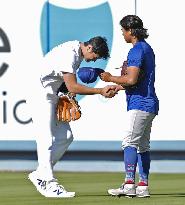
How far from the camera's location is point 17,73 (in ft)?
49.1

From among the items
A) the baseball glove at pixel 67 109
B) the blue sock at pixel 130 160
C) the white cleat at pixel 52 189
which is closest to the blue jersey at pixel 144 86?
the blue sock at pixel 130 160

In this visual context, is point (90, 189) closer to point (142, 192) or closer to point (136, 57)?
point (142, 192)

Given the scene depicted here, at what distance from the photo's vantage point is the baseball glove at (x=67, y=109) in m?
10.6

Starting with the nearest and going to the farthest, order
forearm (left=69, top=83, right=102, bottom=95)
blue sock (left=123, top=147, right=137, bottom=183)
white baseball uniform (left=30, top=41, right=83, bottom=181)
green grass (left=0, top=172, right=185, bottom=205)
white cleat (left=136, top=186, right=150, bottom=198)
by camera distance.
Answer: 1. green grass (left=0, top=172, right=185, bottom=205)
2. forearm (left=69, top=83, right=102, bottom=95)
3. white baseball uniform (left=30, top=41, right=83, bottom=181)
4. blue sock (left=123, top=147, right=137, bottom=183)
5. white cleat (left=136, top=186, right=150, bottom=198)

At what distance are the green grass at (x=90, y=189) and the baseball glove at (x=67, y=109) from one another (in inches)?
30.0

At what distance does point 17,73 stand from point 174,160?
2.37 metres

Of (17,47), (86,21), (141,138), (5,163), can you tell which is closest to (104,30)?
(86,21)

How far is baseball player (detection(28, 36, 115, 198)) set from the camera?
10.4m

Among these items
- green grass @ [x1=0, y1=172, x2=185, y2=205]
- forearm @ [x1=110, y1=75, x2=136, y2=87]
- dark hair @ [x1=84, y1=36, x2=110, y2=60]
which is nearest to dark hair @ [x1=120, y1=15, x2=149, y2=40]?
dark hair @ [x1=84, y1=36, x2=110, y2=60]

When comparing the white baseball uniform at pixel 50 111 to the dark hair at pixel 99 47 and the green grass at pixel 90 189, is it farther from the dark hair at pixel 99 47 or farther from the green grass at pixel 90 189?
the green grass at pixel 90 189

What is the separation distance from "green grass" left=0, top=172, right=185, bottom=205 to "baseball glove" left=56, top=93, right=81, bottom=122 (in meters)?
0.76

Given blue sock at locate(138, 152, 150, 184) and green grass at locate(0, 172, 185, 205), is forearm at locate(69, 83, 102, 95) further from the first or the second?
green grass at locate(0, 172, 185, 205)

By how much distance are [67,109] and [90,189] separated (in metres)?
1.52

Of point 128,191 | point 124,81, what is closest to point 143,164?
point 128,191
